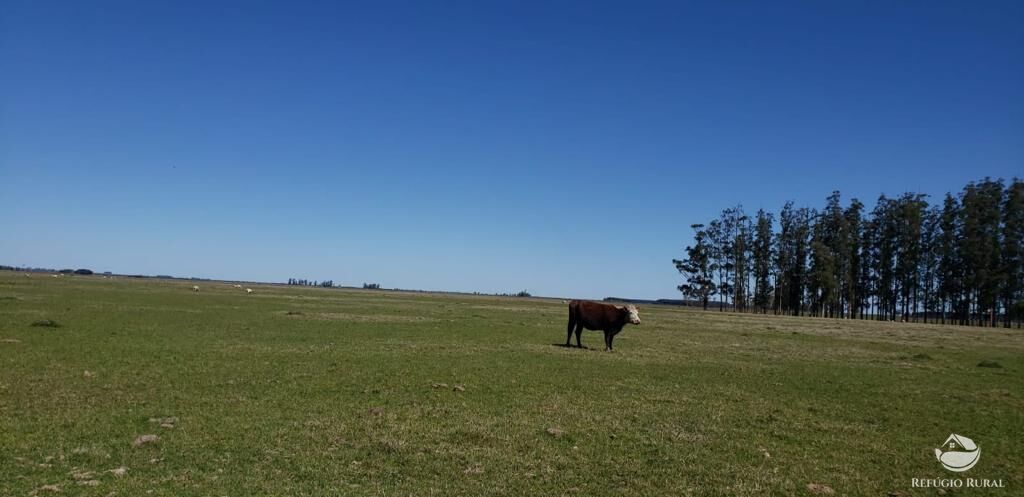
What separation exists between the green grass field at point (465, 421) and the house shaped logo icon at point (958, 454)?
0.19 metres

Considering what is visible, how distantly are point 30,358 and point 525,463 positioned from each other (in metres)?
16.4

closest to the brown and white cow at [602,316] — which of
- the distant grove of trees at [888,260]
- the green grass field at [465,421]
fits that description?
the green grass field at [465,421]

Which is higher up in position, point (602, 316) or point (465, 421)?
point (602, 316)

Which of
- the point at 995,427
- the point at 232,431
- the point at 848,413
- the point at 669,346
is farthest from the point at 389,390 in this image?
the point at 669,346

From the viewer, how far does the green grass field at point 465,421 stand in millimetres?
8117

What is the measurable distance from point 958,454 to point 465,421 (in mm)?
9297

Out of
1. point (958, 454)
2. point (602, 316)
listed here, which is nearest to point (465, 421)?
point (958, 454)

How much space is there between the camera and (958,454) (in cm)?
1033

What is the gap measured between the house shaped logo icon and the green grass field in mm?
195

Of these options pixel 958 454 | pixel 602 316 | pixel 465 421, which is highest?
pixel 602 316

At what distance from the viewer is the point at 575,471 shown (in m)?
8.56

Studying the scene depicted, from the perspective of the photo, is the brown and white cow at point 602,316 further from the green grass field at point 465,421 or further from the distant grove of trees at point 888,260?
the distant grove of trees at point 888,260

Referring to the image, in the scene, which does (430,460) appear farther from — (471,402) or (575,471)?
(471,402)

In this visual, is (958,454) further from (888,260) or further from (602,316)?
(888,260)
